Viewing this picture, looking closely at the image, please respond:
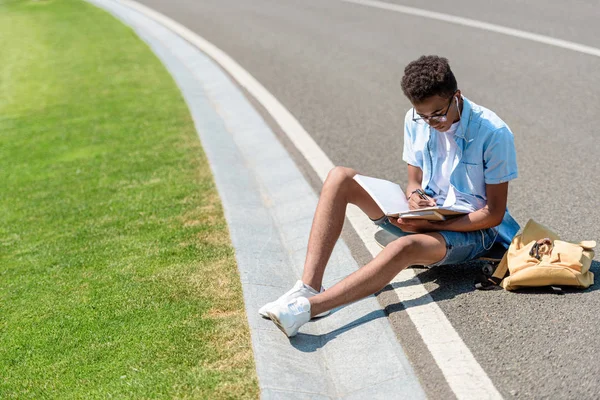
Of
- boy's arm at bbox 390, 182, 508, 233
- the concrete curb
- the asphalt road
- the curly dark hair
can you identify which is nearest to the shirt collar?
the curly dark hair

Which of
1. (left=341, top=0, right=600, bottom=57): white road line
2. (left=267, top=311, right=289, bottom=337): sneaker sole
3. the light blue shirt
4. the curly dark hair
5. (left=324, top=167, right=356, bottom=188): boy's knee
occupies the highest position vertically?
the curly dark hair

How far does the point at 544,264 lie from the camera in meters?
4.38

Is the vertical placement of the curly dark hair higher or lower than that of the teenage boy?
higher

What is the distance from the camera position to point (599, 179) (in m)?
6.35

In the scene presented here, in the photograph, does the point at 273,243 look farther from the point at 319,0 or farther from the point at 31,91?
the point at 319,0

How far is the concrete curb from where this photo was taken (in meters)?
3.94

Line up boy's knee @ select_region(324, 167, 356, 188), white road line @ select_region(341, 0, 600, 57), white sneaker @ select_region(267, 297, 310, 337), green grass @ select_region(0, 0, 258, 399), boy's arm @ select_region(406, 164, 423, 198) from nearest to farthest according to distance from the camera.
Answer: green grass @ select_region(0, 0, 258, 399) → white sneaker @ select_region(267, 297, 310, 337) → boy's knee @ select_region(324, 167, 356, 188) → boy's arm @ select_region(406, 164, 423, 198) → white road line @ select_region(341, 0, 600, 57)

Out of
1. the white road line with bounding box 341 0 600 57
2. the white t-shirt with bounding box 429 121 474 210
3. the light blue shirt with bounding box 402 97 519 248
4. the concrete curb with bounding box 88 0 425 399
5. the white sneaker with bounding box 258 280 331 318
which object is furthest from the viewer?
the white road line with bounding box 341 0 600 57

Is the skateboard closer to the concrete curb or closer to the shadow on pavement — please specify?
the concrete curb

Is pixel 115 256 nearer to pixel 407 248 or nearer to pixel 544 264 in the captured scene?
pixel 407 248

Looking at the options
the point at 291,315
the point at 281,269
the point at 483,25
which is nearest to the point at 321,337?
the point at 291,315

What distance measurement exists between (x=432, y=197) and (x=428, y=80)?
2.99 ft

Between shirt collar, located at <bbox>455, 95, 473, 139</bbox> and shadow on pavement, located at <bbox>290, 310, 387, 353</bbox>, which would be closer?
shadow on pavement, located at <bbox>290, 310, 387, 353</bbox>

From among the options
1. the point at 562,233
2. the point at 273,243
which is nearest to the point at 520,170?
the point at 562,233
